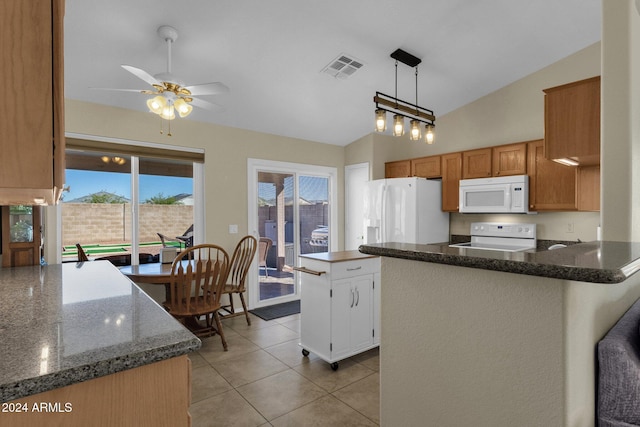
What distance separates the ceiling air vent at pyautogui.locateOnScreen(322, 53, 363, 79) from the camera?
312 centimetres

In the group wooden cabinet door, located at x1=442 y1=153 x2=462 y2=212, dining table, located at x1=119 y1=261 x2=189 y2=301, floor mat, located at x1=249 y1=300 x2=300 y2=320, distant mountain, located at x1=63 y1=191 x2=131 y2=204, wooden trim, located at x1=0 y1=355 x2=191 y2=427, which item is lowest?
floor mat, located at x1=249 y1=300 x2=300 y2=320

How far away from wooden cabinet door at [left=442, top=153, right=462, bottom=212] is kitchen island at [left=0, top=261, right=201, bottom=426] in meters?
3.87

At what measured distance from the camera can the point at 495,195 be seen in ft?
12.3

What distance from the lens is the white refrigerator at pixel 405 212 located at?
4141 millimetres

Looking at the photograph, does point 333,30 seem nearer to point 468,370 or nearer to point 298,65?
point 298,65

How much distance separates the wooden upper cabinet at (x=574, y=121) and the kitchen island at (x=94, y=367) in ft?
8.94

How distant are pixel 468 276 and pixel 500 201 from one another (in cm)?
307

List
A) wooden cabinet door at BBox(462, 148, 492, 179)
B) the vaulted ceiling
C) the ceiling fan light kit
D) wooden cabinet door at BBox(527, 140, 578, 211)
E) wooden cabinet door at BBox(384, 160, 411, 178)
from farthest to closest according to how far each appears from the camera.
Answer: wooden cabinet door at BBox(384, 160, 411, 178) < wooden cabinet door at BBox(462, 148, 492, 179) < wooden cabinet door at BBox(527, 140, 578, 211) < the ceiling fan light kit < the vaulted ceiling

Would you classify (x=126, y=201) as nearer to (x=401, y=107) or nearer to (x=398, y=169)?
(x=401, y=107)

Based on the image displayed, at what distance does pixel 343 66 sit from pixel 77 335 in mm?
3066

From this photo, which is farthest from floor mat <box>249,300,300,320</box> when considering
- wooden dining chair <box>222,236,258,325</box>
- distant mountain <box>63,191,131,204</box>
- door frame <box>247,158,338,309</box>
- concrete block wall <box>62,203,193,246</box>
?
distant mountain <box>63,191,131,204</box>

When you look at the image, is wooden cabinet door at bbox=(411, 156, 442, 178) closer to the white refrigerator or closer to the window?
the white refrigerator

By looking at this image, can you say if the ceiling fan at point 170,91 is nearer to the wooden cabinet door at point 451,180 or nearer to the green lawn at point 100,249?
the green lawn at point 100,249

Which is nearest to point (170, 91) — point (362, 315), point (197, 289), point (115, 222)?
point (197, 289)
